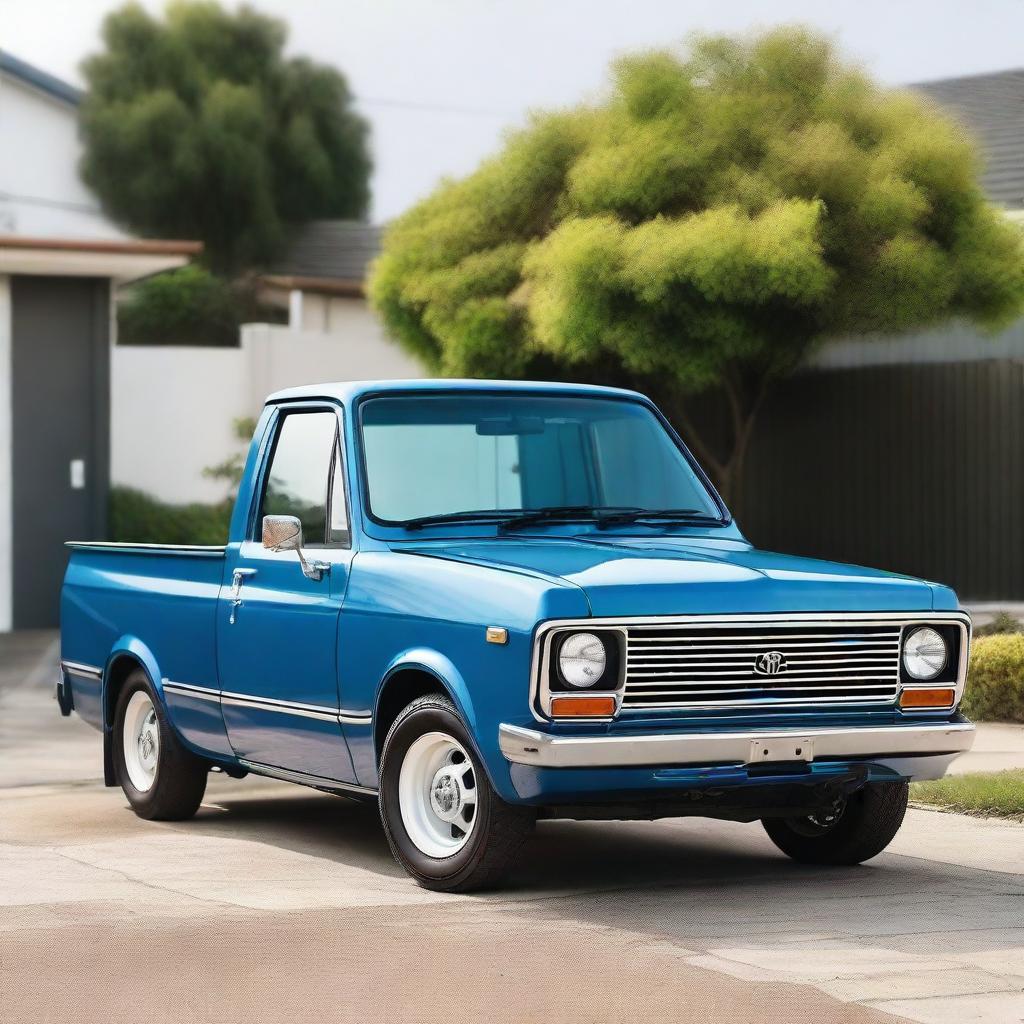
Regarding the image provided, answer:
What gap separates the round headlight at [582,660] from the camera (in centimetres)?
737

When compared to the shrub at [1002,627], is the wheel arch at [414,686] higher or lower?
higher

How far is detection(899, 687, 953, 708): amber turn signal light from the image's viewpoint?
8.01 metres

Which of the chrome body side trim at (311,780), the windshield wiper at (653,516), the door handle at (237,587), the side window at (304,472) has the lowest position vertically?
the chrome body side trim at (311,780)

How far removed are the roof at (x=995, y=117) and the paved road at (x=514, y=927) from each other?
735 inches

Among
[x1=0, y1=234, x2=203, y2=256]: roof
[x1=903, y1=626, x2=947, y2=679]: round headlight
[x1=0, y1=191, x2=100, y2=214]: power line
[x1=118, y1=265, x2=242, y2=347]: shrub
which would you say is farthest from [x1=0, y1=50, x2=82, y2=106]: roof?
[x1=903, y1=626, x2=947, y2=679]: round headlight

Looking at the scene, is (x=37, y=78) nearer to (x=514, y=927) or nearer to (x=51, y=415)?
(x=51, y=415)

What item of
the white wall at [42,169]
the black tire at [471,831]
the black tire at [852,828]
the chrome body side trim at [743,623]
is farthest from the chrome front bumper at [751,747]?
the white wall at [42,169]

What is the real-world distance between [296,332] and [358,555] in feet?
70.2

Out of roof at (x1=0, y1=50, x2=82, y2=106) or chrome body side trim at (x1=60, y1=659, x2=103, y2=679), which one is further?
roof at (x1=0, y1=50, x2=82, y2=106)

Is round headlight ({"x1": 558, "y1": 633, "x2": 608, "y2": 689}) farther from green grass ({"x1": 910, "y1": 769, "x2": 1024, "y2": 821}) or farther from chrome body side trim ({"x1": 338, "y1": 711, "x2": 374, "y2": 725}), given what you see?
green grass ({"x1": 910, "y1": 769, "x2": 1024, "y2": 821})

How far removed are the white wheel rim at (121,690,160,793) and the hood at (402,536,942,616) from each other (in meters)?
2.55

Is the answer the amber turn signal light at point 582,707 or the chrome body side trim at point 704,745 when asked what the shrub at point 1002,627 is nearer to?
the chrome body side trim at point 704,745

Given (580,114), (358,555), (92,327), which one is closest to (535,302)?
(580,114)

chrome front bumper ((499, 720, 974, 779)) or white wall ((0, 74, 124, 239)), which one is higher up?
white wall ((0, 74, 124, 239))
